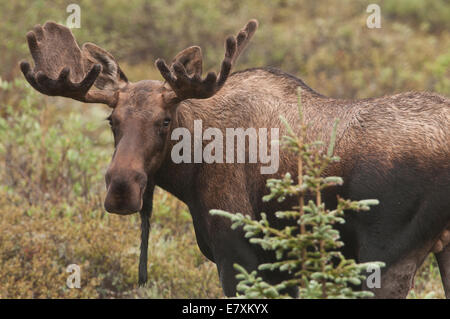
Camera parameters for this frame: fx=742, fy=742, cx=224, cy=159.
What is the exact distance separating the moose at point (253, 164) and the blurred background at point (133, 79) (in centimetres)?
153

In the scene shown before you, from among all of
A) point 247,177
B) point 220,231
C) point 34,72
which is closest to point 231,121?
point 247,177

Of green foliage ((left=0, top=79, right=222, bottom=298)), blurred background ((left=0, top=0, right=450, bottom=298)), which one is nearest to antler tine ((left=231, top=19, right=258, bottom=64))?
blurred background ((left=0, top=0, right=450, bottom=298))

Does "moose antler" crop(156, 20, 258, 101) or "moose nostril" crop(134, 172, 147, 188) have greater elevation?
"moose antler" crop(156, 20, 258, 101)

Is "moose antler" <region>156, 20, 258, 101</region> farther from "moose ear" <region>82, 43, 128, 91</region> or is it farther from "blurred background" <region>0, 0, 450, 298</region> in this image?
"blurred background" <region>0, 0, 450, 298</region>

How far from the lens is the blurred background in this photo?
22.8 feet

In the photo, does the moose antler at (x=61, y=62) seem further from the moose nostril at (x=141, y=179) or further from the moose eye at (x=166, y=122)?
the moose nostril at (x=141, y=179)

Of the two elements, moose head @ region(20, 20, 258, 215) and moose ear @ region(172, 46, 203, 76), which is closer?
moose head @ region(20, 20, 258, 215)

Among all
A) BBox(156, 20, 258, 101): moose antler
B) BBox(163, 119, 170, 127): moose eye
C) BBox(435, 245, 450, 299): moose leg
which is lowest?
BBox(435, 245, 450, 299): moose leg

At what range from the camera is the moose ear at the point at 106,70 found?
202 inches

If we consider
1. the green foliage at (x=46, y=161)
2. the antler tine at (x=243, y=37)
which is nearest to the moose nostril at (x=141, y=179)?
the antler tine at (x=243, y=37)

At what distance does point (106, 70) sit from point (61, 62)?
1.36ft

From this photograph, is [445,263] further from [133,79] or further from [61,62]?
[133,79]

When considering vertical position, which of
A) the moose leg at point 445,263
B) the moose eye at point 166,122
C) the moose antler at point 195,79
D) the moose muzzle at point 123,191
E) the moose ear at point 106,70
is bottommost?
the moose leg at point 445,263
